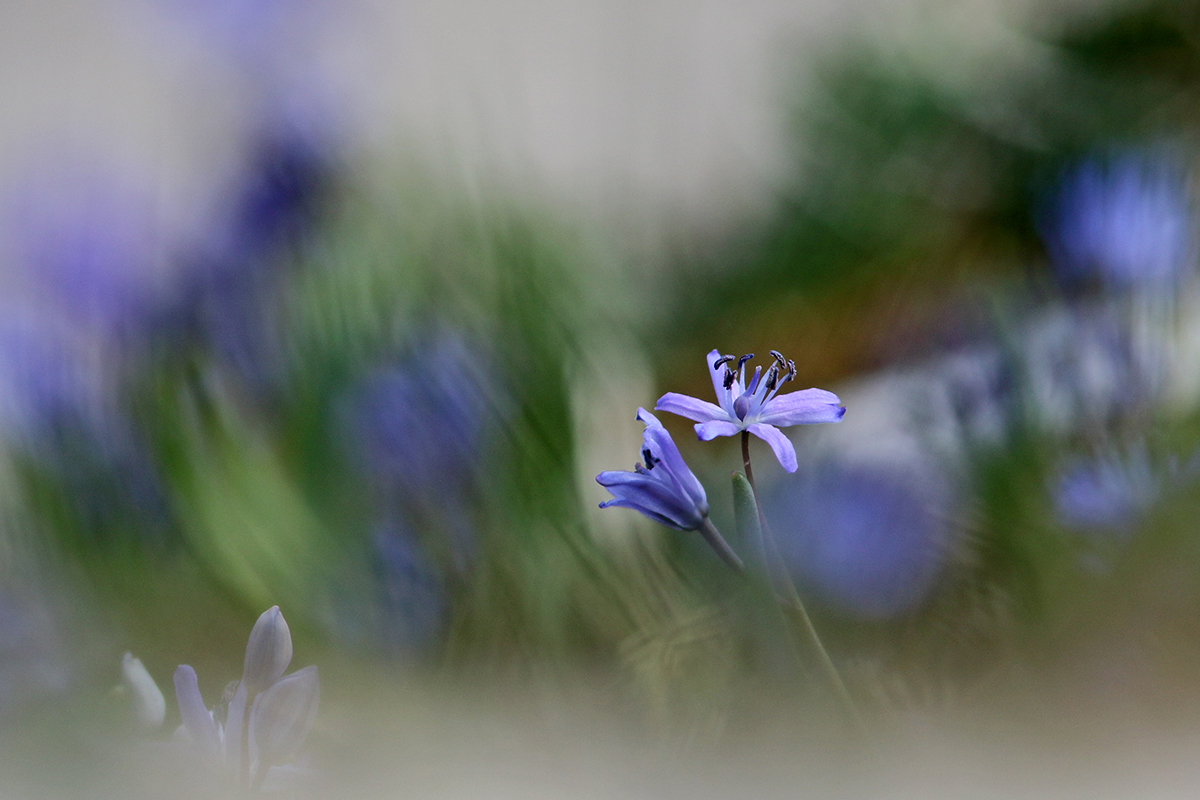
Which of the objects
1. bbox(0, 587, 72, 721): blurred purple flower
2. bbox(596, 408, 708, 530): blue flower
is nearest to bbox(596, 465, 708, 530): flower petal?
bbox(596, 408, 708, 530): blue flower

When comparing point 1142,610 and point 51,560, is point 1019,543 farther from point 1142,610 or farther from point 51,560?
point 51,560

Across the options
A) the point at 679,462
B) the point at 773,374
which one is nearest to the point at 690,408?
the point at 679,462

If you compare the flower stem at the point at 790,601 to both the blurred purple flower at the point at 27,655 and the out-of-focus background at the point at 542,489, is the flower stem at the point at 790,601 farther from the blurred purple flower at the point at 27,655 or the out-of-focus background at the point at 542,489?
the blurred purple flower at the point at 27,655

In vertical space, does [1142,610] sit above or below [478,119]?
below

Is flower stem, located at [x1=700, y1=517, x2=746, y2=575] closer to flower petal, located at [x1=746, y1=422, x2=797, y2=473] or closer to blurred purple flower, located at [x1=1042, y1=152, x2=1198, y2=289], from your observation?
flower petal, located at [x1=746, y1=422, x2=797, y2=473]

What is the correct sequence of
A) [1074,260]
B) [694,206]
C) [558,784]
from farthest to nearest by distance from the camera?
[694,206], [1074,260], [558,784]

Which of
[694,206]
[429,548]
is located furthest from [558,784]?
[694,206]

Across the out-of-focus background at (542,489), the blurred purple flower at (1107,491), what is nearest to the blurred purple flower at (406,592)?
the out-of-focus background at (542,489)
